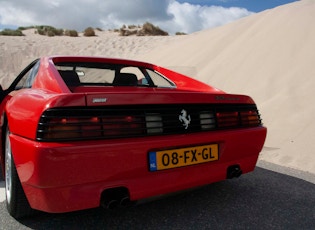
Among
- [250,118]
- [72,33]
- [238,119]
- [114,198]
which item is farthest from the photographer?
[72,33]

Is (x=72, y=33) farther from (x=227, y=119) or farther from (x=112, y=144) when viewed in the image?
(x=112, y=144)

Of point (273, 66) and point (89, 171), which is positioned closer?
point (89, 171)

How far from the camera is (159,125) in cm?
239

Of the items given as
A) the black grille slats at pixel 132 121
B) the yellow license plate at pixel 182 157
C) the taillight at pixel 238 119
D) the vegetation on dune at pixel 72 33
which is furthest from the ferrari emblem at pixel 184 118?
the vegetation on dune at pixel 72 33

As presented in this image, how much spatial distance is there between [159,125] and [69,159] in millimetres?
681

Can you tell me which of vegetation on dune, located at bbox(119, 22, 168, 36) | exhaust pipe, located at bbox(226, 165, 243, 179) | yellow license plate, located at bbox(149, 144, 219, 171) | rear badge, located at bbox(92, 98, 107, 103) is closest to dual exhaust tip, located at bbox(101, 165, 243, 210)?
yellow license plate, located at bbox(149, 144, 219, 171)

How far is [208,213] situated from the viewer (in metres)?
2.74

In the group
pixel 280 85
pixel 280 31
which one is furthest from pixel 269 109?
pixel 280 31

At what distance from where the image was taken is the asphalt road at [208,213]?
2518 millimetres

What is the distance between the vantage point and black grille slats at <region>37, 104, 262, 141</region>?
2.08 metres

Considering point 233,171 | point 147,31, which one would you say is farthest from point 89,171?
point 147,31

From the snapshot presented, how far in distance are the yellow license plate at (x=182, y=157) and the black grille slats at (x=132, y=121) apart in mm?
136

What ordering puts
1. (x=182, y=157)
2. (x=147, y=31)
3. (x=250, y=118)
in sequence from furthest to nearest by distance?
(x=147, y=31)
(x=250, y=118)
(x=182, y=157)

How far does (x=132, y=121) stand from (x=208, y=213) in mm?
1054
